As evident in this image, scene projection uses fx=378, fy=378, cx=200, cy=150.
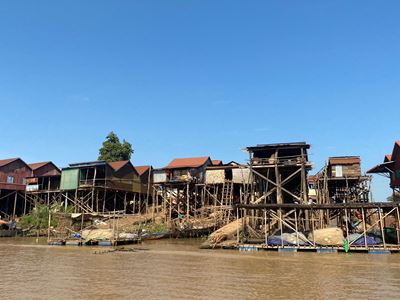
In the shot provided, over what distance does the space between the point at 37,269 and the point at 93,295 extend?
754cm

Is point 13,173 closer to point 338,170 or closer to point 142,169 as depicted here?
point 142,169

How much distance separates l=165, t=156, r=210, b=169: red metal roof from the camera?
48.8 metres

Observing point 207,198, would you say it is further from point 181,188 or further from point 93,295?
point 93,295

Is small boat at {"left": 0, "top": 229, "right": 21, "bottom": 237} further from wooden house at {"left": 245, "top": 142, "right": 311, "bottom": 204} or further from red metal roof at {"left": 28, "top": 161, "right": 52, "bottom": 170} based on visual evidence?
wooden house at {"left": 245, "top": 142, "right": 311, "bottom": 204}

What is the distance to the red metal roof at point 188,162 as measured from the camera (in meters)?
48.8

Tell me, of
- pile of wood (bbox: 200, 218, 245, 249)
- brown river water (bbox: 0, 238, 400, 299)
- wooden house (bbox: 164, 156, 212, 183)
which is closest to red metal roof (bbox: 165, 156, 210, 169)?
wooden house (bbox: 164, 156, 212, 183)

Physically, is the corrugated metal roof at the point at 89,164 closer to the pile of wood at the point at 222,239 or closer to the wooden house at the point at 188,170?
the wooden house at the point at 188,170

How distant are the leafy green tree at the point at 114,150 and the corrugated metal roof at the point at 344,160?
124 feet

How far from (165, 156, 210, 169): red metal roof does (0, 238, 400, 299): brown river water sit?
26.0 metres

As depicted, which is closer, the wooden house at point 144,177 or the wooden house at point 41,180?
the wooden house at point 41,180

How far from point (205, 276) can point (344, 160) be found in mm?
30000

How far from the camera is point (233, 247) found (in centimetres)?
2678

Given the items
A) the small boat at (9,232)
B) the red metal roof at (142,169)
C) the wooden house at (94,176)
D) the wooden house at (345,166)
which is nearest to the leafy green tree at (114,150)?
the red metal roof at (142,169)

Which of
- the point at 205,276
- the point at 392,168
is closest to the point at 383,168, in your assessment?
the point at 392,168
